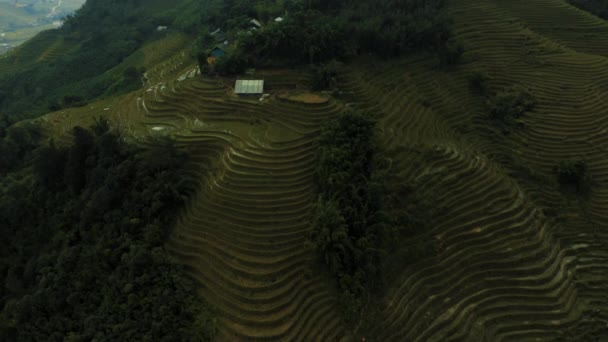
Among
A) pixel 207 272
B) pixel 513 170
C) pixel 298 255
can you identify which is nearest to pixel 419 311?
pixel 298 255

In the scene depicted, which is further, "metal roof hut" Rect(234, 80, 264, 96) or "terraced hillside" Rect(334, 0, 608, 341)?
"metal roof hut" Rect(234, 80, 264, 96)

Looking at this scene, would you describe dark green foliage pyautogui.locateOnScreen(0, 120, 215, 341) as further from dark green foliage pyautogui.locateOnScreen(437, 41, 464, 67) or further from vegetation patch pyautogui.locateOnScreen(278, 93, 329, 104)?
dark green foliage pyautogui.locateOnScreen(437, 41, 464, 67)

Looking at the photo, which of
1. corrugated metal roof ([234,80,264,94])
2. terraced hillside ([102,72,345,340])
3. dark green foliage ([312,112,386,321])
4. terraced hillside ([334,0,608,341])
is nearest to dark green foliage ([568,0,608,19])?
terraced hillside ([334,0,608,341])

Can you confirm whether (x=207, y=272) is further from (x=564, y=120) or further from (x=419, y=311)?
(x=564, y=120)

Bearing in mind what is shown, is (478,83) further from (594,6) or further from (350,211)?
(594,6)

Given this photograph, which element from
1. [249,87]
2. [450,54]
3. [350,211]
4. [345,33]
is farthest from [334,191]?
[450,54]

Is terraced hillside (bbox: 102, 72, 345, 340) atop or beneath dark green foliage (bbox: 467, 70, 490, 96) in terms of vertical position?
beneath
